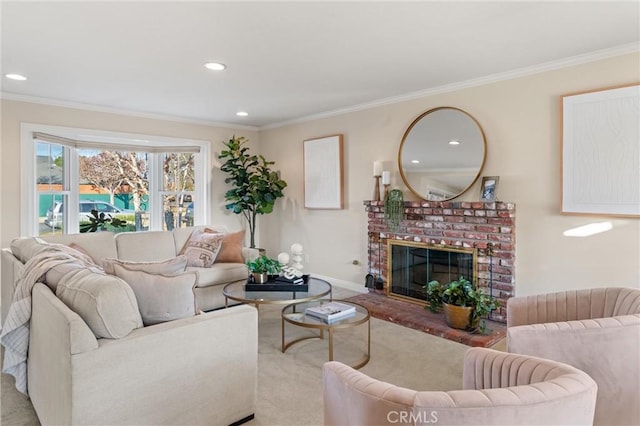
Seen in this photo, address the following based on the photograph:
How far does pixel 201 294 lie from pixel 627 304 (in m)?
3.42

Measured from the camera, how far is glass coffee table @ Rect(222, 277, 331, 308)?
2957 millimetres

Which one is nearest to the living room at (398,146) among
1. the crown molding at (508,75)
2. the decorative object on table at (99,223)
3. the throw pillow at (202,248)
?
the crown molding at (508,75)

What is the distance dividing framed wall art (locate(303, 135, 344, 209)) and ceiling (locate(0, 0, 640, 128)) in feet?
3.38

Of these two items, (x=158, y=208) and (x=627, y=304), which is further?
(x=158, y=208)

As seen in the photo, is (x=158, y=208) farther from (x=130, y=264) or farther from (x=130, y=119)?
(x=130, y=264)

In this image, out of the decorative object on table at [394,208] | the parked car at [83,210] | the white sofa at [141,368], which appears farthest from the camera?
the parked car at [83,210]

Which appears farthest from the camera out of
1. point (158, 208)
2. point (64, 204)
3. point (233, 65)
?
point (158, 208)

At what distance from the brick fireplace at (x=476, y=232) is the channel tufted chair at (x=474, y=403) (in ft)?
8.20

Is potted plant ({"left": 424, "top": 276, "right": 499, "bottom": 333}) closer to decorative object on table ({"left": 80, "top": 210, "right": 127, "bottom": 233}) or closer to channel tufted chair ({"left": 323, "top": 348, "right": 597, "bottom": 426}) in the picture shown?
channel tufted chair ({"left": 323, "top": 348, "right": 597, "bottom": 426})

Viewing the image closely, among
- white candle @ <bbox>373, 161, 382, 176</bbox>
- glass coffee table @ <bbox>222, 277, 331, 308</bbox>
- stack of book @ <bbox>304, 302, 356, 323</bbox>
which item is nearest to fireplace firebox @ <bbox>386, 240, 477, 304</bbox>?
white candle @ <bbox>373, 161, 382, 176</bbox>

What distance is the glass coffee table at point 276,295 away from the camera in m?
2.96

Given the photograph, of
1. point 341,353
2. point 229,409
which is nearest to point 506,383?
point 229,409

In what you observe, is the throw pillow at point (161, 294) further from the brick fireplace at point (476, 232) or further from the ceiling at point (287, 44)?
the brick fireplace at point (476, 232)

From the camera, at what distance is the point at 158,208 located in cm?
A: 584
